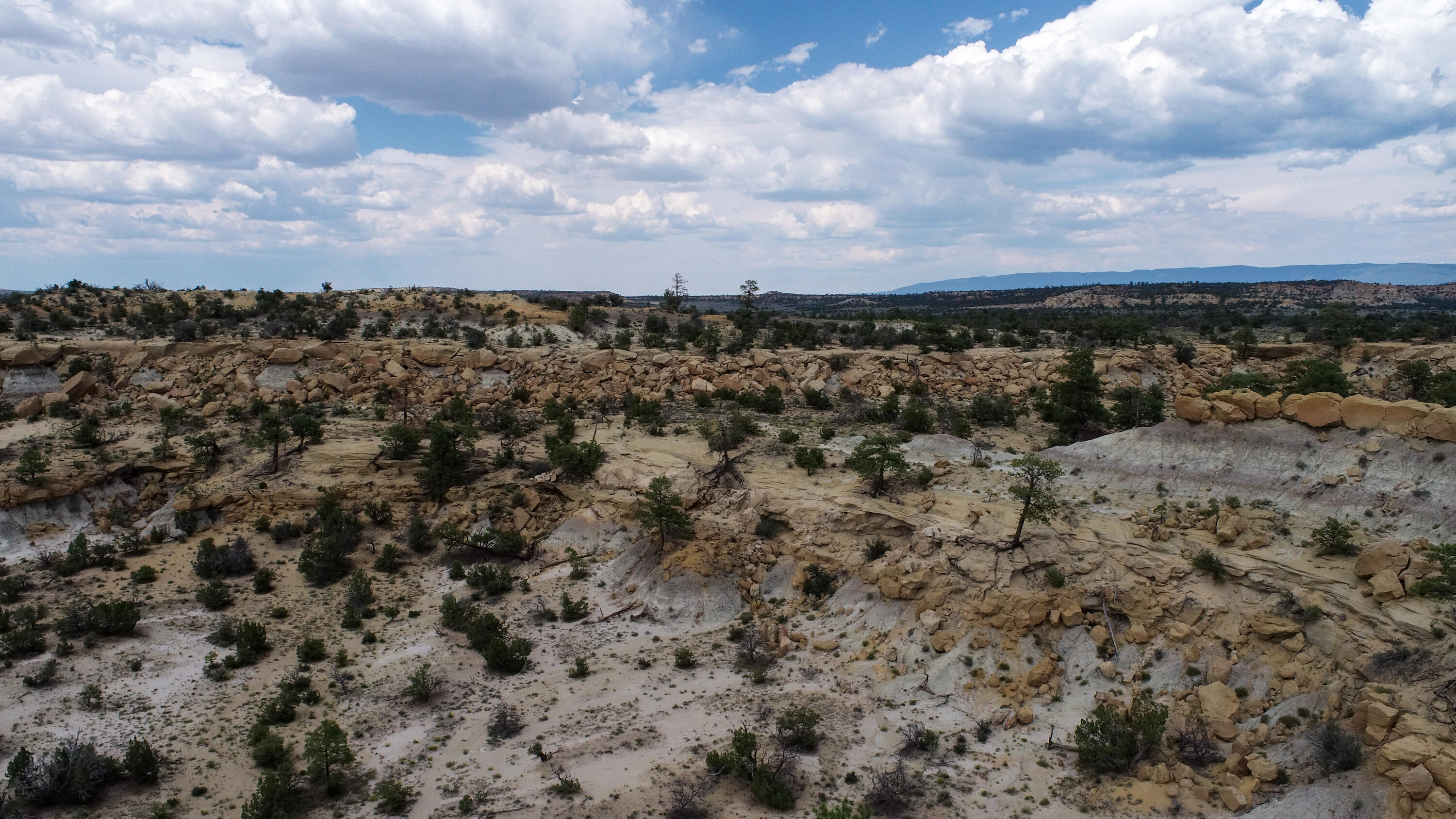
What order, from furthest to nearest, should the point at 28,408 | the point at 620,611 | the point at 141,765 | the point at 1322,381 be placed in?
the point at 28,408
the point at 1322,381
the point at 620,611
the point at 141,765

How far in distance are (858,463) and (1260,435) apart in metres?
12.9

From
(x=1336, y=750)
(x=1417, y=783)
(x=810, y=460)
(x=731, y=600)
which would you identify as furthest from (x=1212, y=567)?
(x=731, y=600)

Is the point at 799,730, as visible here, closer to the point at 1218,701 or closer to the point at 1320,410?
the point at 1218,701

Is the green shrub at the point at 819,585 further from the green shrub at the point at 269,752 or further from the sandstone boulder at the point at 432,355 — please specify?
the sandstone boulder at the point at 432,355

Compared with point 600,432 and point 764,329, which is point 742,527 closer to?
point 600,432

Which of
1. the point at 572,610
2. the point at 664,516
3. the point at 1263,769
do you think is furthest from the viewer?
the point at 664,516

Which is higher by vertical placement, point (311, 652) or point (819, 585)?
point (819, 585)

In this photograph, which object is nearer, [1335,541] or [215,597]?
[1335,541]

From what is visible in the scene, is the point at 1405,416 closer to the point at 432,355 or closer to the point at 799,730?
the point at 799,730

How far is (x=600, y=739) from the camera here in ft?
61.2

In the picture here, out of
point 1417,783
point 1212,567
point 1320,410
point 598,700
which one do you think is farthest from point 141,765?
point 1320,410

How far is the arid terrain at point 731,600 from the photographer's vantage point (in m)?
16.2

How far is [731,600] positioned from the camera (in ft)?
83.5

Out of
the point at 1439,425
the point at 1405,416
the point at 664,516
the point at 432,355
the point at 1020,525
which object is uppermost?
the point at 432,355
